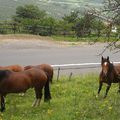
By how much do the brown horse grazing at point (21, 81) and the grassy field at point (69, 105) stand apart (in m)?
0.43

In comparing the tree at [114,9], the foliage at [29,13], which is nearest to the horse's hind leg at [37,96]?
the tree at [114,9]

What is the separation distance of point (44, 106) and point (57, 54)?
13.7 m

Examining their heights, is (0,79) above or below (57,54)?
above

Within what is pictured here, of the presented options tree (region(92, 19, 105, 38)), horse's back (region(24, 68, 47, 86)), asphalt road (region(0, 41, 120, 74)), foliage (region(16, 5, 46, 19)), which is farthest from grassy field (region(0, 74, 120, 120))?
foliage (region(16, 5, 46, 19))

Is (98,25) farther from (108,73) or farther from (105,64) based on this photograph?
(108,73)

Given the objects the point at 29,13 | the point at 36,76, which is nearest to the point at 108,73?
the point at 36,76

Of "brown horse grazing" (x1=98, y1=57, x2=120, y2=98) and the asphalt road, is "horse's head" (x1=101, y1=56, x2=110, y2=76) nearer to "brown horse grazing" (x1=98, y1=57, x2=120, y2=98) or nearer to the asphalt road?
"brown horse grazing" (x1=98, y1=57, x2=120, y2=98)

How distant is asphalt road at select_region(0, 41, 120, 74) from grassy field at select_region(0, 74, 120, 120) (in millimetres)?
5550

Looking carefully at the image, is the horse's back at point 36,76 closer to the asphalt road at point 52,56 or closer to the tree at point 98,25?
the tree at point 98,25

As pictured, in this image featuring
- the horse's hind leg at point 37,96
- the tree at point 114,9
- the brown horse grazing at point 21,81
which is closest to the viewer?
the tree at point 114,9

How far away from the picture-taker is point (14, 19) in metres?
36.7

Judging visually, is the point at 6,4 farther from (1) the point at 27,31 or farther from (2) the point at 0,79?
(2) the point at 0,79

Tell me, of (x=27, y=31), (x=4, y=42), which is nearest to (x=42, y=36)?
(x=27, y=31)

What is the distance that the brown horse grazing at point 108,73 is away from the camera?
556 inches
